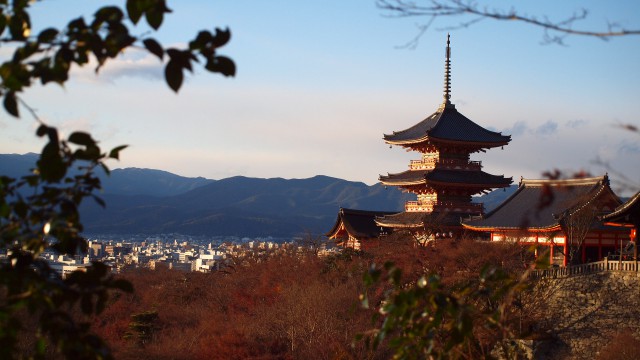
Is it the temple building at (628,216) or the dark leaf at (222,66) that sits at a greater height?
the dark leaf at (222,66)

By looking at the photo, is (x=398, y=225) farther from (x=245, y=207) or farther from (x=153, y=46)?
(x=245, y=207)

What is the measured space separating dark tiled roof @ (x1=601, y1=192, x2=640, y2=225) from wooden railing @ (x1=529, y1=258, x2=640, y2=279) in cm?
112

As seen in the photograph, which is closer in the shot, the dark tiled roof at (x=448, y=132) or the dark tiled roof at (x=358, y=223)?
the dark tiled roof at (x=448, y=132)

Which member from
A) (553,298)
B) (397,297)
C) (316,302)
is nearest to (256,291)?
(316,302)

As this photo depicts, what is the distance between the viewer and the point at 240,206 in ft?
523

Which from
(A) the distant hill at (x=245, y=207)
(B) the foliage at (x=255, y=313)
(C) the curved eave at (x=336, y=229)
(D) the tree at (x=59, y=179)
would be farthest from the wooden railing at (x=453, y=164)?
(A) the distant hill at (x=245, y=207)

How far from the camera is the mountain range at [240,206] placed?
131m

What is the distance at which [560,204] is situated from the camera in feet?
82.6

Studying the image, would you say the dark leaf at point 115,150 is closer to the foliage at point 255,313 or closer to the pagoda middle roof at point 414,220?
the foliage at point 255,313

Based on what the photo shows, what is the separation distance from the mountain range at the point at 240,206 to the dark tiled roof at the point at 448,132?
82.6 m

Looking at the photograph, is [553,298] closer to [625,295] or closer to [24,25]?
[625,295]

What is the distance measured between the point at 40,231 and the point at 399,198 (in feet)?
502

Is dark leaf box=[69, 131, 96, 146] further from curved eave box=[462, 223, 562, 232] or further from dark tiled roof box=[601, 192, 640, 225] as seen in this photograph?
curved eave box=[462, 223, 562, 232]

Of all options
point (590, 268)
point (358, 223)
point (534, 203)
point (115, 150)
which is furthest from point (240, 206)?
point (115, 150)
